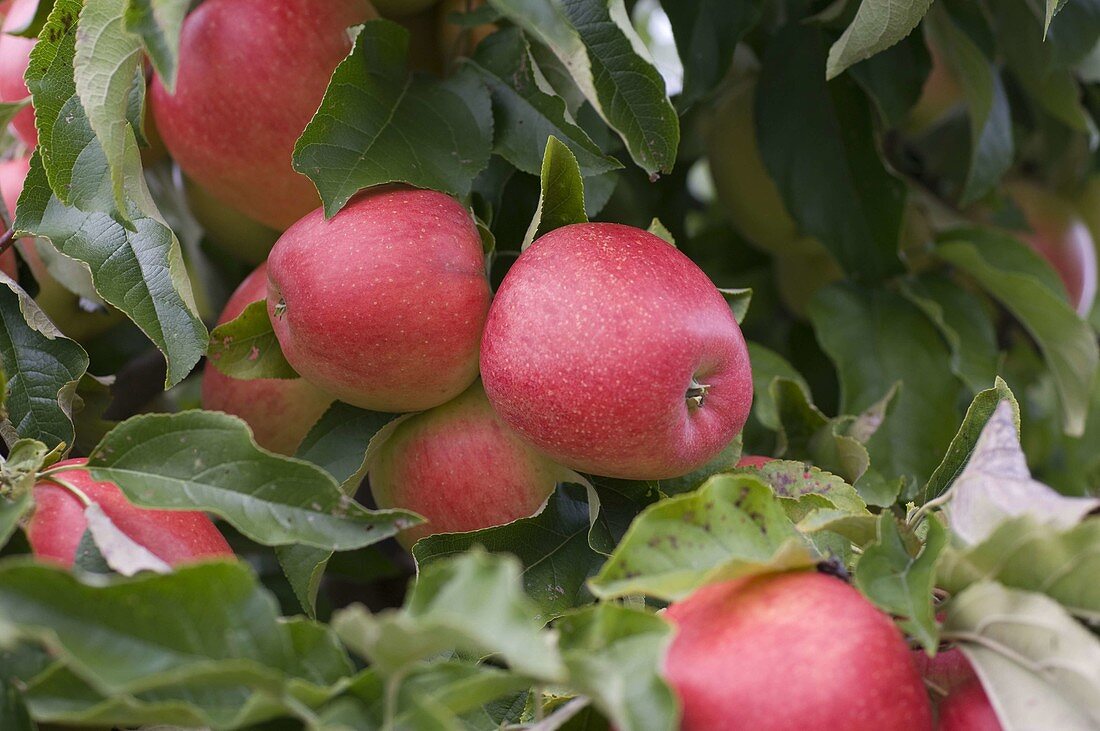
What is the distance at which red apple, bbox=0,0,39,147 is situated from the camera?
77 centimetres

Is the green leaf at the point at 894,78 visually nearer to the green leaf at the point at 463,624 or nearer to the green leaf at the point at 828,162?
the green leaf at the point at 828,162

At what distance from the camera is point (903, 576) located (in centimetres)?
49

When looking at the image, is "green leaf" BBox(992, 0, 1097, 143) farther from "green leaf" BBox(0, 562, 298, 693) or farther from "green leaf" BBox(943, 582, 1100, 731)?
"green leaf" BBox(0, 562, 298, 693)

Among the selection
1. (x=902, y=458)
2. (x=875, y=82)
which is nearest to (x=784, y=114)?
(x=875, y=82)

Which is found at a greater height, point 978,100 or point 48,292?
point 978,100

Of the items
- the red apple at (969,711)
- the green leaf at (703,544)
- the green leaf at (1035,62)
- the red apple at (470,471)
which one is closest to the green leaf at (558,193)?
the red apple at (470,471)

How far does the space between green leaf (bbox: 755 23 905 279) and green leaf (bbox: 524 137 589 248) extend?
15.6 inches

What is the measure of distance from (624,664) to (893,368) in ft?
2.12

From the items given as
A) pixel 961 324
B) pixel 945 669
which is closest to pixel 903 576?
pixel 945 669

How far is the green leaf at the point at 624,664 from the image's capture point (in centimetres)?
38

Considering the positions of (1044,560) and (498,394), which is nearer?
(1044,560)

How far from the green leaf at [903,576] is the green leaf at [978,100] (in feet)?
1.87

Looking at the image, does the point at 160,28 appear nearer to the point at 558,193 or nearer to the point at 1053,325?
the point at 558,193

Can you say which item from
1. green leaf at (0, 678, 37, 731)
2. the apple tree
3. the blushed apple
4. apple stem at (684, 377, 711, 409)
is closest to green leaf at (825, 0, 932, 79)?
the apple tree
